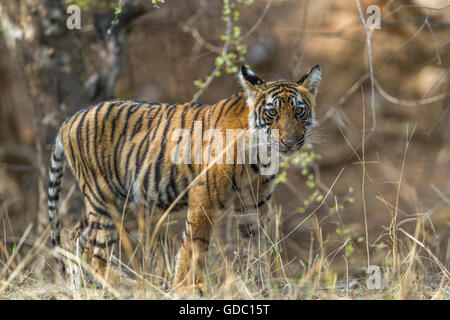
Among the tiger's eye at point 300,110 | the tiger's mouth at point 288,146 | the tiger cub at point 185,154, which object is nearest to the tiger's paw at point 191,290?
the tiger cub at point 185,154

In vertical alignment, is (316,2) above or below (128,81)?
above

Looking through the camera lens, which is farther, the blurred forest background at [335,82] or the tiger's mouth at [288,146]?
the blurred forest background at [335,82]

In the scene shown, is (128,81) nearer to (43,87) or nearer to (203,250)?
(43,87)

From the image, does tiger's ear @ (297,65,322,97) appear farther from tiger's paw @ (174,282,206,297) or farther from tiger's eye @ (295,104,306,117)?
tiger's paw @ (174,282,206,297)

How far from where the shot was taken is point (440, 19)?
901 centimetres

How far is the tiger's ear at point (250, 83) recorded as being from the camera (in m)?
4.00

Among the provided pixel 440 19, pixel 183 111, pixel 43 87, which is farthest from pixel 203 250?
pixel 440 19

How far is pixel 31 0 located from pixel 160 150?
126 inches

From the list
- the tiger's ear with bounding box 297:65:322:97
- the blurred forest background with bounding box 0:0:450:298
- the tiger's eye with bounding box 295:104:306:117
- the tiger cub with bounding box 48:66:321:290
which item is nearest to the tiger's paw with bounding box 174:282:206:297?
the tiger cub with bounding box 48:66:321:290

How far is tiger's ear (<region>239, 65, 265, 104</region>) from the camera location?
4004 millimetres

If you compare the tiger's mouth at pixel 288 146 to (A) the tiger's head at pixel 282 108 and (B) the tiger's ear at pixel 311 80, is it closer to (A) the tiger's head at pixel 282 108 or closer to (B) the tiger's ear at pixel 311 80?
(A) the tiger's head at pixel 282 108
